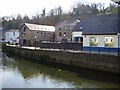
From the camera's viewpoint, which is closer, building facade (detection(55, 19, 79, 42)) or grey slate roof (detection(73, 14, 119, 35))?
grey slate roof (detection(73, 14, 119, 35))

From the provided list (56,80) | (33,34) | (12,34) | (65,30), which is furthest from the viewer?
(12,34)

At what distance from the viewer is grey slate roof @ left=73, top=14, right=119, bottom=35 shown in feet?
86.5

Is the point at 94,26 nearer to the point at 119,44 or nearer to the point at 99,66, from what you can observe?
the point at 119,44

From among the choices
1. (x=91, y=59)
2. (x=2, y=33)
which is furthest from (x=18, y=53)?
(x=2, y=33)

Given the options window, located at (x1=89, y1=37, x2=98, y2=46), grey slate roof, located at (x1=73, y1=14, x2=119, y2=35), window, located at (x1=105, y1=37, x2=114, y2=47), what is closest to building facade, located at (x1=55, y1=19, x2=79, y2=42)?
grey slate roof, located at (x1=73, y1=14, x2=119, y2=35)

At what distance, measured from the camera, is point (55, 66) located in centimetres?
2844

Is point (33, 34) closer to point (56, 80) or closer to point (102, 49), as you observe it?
point (102, 49)

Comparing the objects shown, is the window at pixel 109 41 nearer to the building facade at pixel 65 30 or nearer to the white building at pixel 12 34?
the building facade at pixel 65 30

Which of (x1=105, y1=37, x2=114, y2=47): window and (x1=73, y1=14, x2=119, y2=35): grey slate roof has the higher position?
(x1=73, y1=14, x2=119, y2=35): grey slate roof

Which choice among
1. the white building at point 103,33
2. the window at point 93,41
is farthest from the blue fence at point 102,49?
the window at point 93,41

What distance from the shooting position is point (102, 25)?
27.9 m

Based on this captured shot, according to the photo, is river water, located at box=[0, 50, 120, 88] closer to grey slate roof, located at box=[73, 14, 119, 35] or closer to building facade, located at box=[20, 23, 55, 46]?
grey slate roof, located at box=[73, 14, 119, 35]

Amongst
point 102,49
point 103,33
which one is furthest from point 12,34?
point 102,49

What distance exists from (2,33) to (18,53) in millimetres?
43574
